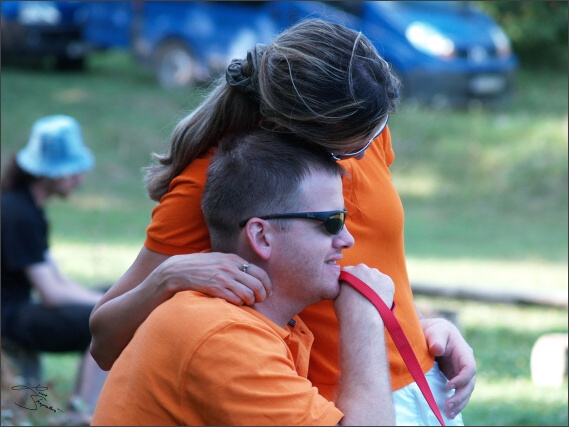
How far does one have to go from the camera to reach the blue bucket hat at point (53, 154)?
5.83 meters

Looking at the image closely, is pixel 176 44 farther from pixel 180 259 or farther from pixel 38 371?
pixel 180 259

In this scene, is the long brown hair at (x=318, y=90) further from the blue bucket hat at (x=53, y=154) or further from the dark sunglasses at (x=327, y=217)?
the blue bucket hat at (x=53, y=154)

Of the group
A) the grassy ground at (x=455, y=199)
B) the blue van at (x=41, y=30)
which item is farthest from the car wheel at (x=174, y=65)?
the blue van at (x=41, y=30)

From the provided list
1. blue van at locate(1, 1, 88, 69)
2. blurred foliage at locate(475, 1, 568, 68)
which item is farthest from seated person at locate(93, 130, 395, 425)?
blurred foliage at locate(475, 1, 568, 68)

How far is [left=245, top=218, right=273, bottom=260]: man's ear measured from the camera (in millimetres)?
2336

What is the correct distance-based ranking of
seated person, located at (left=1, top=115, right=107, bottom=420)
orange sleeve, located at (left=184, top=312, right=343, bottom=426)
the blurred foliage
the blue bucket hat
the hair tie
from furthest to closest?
the blurred foliage
the blue bucket hat
seated person, located at (left=1, top=115, right=107, bottom=420)
the hair tie
orange sleeve, located at (left=184, top=312, right=343, bottom=426)

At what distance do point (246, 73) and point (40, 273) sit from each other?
3.39m

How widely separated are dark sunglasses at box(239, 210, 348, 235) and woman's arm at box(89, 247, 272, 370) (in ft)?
0.48

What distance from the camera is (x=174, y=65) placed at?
1762 centimetres

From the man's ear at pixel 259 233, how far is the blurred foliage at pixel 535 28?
699 inches

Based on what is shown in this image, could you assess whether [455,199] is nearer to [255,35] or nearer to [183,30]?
[255,35]

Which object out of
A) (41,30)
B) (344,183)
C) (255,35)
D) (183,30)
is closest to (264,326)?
(344,183)

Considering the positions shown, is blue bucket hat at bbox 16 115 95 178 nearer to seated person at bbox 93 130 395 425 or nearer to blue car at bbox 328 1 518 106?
seated person at bbox 93 130 395 425

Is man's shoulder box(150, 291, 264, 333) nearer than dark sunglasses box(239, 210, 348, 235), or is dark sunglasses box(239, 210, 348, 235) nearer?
man's shoulder box(150, 291, 264, 333)
